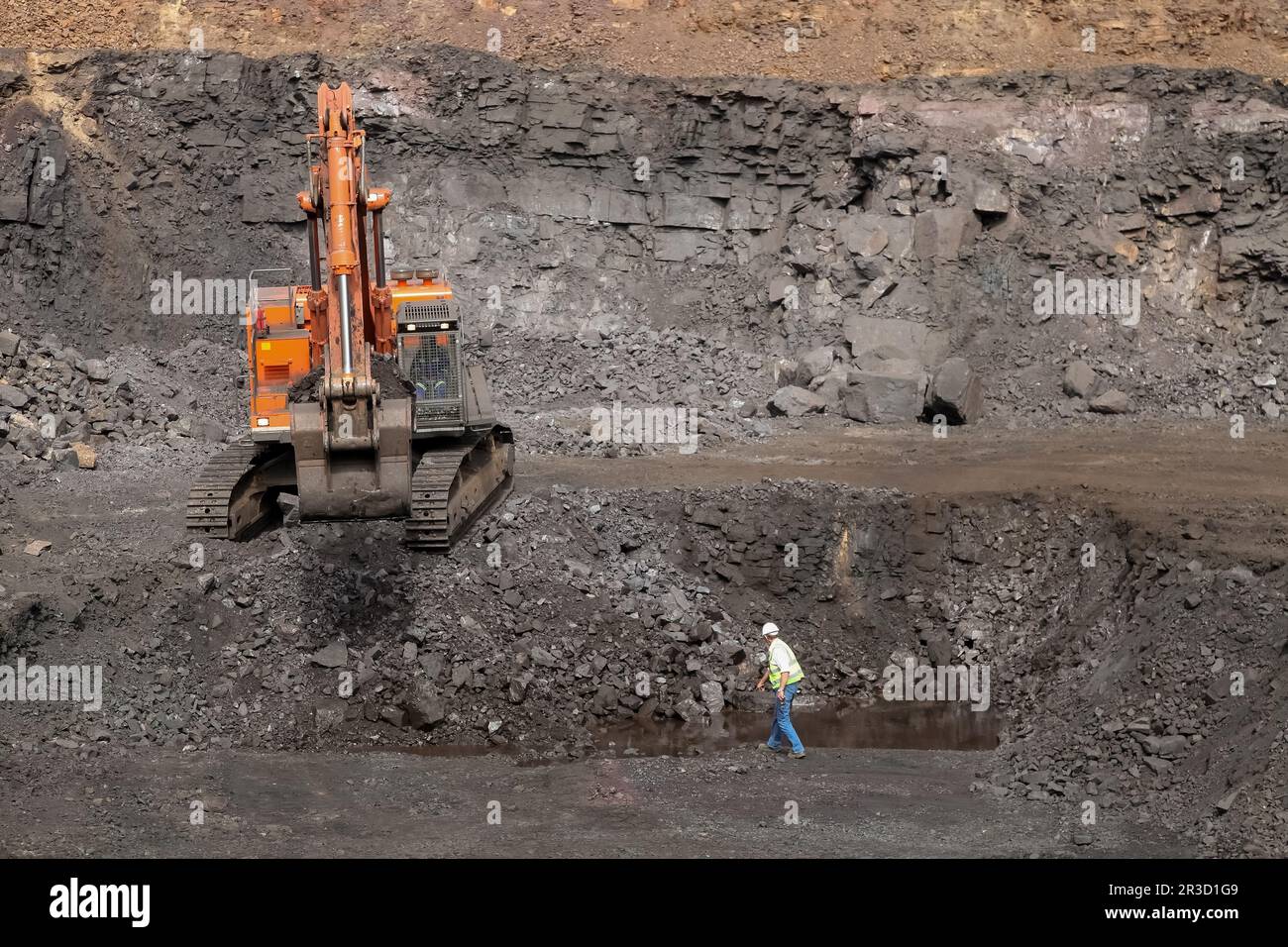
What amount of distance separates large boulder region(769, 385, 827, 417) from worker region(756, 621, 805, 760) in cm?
991

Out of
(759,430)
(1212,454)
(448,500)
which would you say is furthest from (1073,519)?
(448,500)

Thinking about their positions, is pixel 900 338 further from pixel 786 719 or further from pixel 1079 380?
pixel 786 719

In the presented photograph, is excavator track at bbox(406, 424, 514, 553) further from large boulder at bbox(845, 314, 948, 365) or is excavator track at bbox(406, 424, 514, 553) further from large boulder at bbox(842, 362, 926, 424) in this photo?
large boulder at bbox(845, 314, 948, 365)

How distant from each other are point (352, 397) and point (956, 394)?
12.4 metres

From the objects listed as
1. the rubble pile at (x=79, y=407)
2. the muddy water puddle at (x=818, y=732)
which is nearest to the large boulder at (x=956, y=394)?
the muddy water puddle at (x=818, y=732)

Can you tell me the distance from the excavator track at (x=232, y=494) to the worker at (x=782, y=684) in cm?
545

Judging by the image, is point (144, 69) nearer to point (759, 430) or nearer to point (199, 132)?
point (199, 132)

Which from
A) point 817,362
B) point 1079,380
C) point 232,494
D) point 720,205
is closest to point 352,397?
point 232,494

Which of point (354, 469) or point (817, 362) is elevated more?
point (817, 362)

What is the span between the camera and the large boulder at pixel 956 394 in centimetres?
2542

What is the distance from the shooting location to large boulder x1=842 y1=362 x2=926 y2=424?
85.0 feet

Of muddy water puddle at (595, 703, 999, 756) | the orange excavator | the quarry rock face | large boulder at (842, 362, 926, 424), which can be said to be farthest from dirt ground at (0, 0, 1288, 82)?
muddy water puddle at (595, 703, 999, 756)

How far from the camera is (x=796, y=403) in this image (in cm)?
2612

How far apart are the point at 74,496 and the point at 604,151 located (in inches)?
468
